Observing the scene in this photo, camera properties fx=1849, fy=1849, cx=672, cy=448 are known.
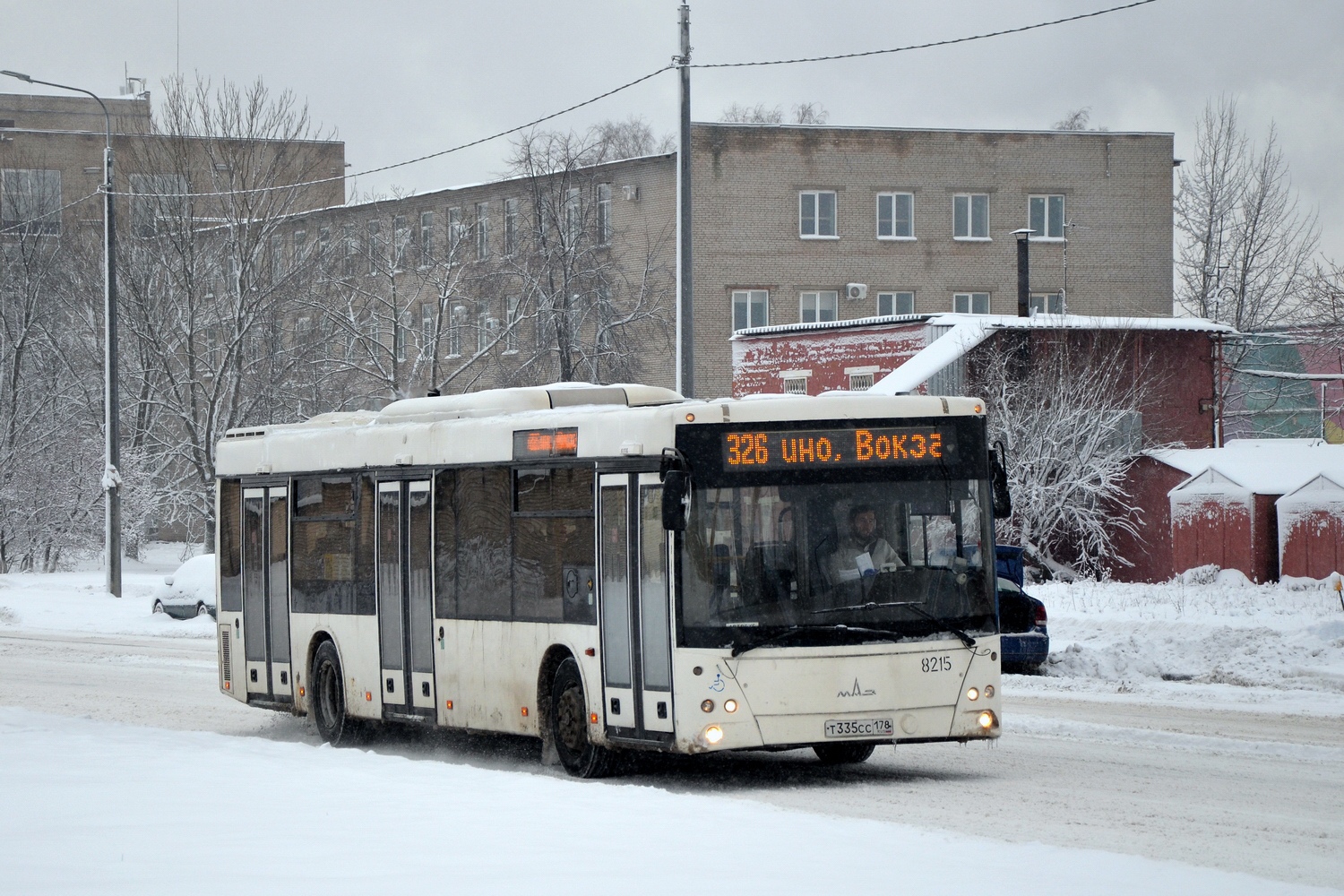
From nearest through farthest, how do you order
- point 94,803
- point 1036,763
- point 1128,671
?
1. point 94,803
2. point 1036,763
3. point 1128,671

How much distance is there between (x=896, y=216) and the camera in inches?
2547

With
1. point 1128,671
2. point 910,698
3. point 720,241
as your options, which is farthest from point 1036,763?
point 720,241

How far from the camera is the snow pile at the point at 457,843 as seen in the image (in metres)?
7.61

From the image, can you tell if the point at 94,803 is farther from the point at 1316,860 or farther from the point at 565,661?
the point at 1316,860

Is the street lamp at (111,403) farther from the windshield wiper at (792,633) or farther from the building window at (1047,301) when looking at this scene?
the building window at (1047,301)

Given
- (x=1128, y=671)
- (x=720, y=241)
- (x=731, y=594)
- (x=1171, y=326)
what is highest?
(x=720, y=241)

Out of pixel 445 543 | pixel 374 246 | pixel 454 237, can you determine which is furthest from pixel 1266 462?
pixel 445 543

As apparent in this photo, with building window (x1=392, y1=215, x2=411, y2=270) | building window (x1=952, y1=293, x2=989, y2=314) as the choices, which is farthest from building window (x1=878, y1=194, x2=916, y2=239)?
building window (x1=392, y1=215, x2=411, y2=270)

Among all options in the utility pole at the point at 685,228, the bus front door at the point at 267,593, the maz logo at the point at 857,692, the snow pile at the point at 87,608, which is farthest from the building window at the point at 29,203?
the maz logo at the point at 857,692

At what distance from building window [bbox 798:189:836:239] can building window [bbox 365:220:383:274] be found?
15.8m

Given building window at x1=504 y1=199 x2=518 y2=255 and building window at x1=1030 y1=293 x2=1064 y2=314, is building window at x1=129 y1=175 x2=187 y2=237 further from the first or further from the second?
building window at x1=1030 y1=293 x2=1064 y2=314

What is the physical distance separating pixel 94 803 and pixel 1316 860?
6128mm

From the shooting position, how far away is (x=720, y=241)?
6300 cm

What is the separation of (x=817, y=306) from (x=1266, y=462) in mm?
28092
